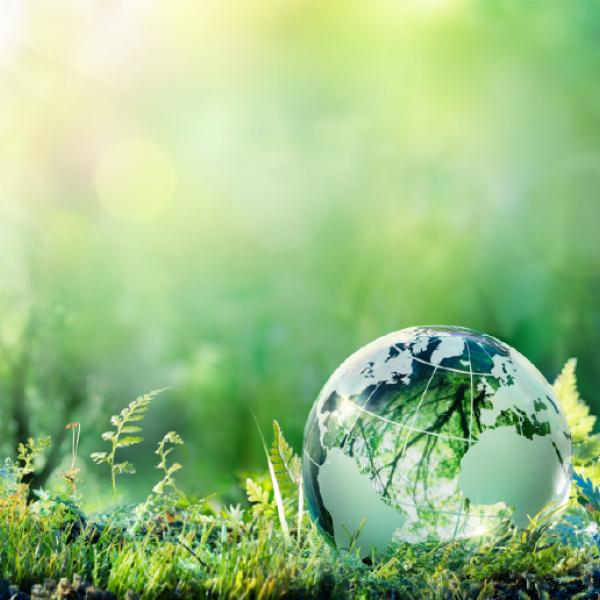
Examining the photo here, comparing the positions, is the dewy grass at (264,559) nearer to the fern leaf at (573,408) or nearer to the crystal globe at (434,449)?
the crystal globe at (434,449)

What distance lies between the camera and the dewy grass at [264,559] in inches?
127

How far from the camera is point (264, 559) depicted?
10.7 feet

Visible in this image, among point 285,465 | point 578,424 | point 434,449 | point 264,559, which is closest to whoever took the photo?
point 264,559

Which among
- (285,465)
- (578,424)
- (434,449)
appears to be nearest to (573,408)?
(578,424)

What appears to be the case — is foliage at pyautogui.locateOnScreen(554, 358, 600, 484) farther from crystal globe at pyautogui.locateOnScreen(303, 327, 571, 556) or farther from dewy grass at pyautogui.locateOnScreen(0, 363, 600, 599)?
crystal globe at pyautogui.locateOnScreen(303, 327, 571, 556)

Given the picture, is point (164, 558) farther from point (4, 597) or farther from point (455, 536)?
point (455, 536)

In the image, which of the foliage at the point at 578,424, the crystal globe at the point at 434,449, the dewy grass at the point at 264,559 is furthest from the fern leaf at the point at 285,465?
the foliage at the point at 578,424

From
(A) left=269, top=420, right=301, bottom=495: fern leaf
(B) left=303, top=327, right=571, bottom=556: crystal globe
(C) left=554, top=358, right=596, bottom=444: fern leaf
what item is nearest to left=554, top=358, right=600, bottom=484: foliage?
(C) left=554, top=358, right=596, bottom=444: fern leaf

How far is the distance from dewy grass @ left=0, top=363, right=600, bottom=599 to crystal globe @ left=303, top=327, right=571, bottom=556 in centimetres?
11

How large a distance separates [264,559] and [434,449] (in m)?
0.96

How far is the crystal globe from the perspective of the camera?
3.75 metres

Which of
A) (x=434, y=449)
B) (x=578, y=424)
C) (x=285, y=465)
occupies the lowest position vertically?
(x=285, y=465)

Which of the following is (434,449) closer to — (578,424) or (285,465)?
(285,465)

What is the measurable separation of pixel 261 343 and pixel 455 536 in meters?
5.11
